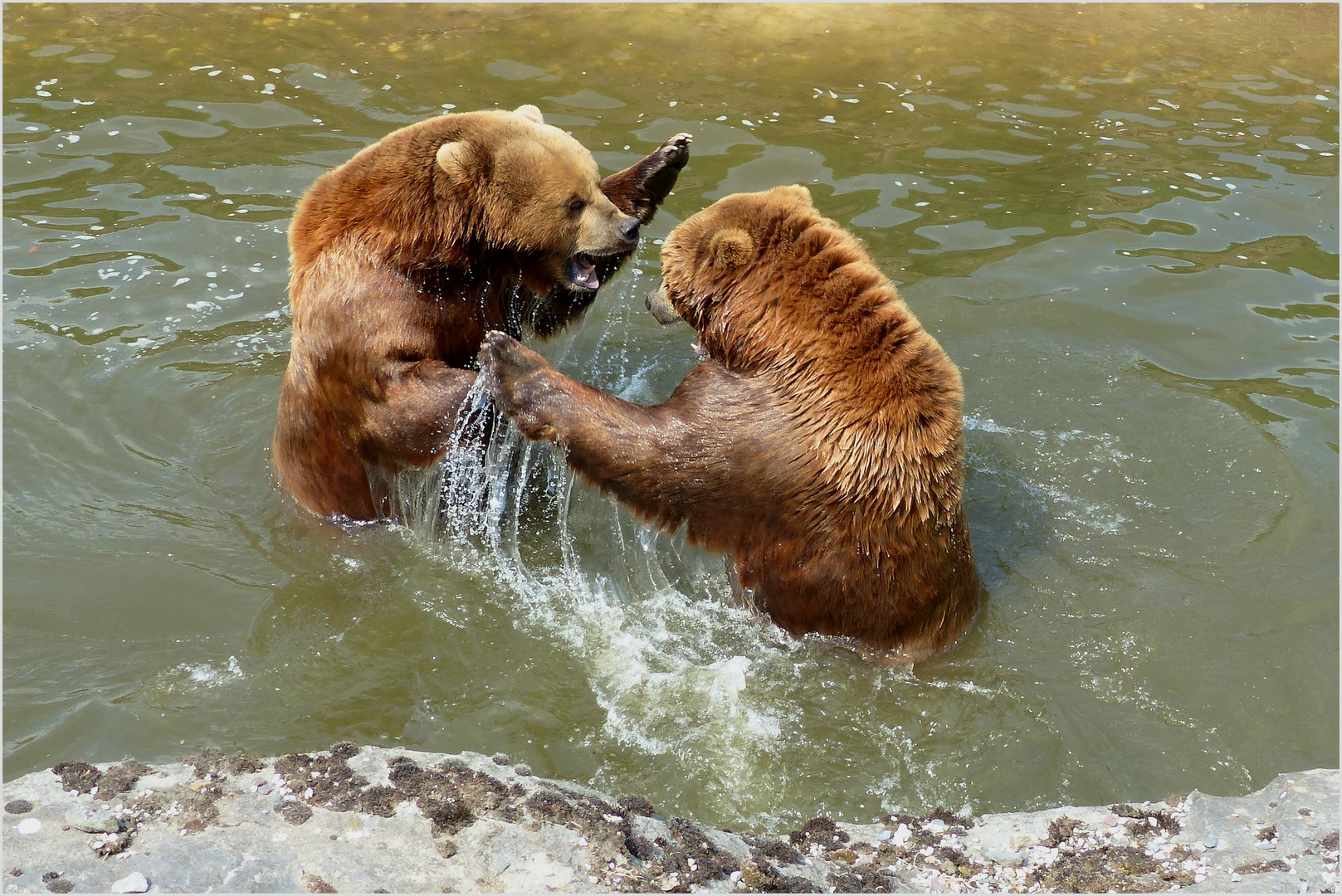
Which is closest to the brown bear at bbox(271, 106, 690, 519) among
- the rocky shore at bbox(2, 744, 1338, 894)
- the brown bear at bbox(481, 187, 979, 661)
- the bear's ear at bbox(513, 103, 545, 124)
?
the bear's ear at bbox(513, 103, 545, 124)

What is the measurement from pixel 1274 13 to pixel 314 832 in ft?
→ 50.2

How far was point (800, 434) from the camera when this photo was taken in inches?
200

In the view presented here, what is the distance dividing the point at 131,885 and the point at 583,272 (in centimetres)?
389

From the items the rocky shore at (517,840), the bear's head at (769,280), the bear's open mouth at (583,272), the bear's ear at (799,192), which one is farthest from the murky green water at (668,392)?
the bear's ear at (799,192)

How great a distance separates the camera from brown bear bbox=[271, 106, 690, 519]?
551 cm

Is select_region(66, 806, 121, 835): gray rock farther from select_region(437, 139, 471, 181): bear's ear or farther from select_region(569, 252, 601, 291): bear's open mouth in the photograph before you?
select_region(569, 252, 601, 291): bear's open mouth

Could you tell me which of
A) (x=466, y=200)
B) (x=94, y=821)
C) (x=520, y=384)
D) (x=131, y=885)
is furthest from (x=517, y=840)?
(x=466, y=200)

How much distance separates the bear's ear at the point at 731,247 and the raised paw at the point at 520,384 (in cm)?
95

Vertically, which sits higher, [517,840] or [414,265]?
[414,265]

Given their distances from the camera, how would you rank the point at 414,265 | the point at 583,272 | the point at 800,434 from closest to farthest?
the point at 800,434 → the point at 414,265 → the point at 583,272

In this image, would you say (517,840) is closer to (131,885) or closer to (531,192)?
(131,885)

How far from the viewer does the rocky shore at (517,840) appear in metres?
3.21

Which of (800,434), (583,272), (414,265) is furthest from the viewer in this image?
(583,272)

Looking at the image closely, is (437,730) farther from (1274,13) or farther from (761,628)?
(1274,13)
